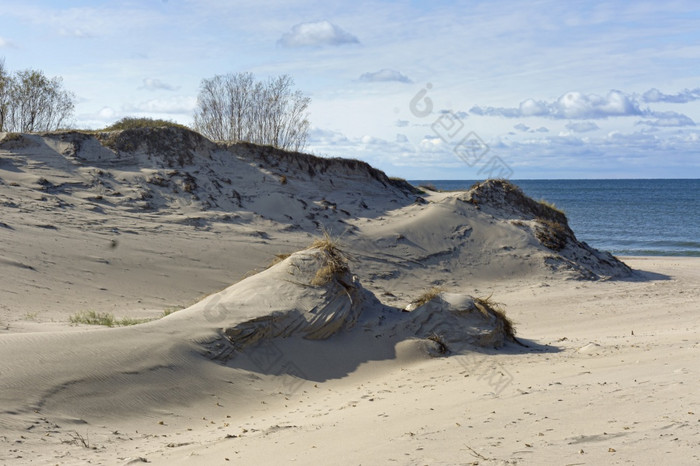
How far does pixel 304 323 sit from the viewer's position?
9.19 m

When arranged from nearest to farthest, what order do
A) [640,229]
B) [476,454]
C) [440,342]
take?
1. [476,454]
2. [440,342]
3. [640,229]

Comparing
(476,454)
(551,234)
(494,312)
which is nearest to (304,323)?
(494,312)

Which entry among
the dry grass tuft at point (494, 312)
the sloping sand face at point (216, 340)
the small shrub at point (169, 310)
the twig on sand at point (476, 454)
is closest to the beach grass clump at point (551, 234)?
the dry grass tuft at point (494, 312)

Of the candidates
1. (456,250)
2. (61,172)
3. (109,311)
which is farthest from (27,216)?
(456,250)

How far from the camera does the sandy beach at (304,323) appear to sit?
18.7 feet

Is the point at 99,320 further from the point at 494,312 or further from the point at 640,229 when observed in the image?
the point at 640,229

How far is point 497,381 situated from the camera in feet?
25.2

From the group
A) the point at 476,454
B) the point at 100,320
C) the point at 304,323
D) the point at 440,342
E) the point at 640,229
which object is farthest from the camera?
the point at 640,229

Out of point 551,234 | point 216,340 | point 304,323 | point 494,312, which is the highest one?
point 551,234

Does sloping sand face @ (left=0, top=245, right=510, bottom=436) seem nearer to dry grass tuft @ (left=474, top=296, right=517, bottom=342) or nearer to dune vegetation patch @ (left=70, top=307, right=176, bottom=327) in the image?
dry grass tuft @ (left=474, top=296, right=517, bottom=342)

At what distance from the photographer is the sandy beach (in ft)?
18.7

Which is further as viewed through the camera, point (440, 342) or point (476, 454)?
point (440, 342)

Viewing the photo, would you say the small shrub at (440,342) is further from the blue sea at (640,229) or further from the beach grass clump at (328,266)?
the blue sea at (640,229)

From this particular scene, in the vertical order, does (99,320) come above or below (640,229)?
below
